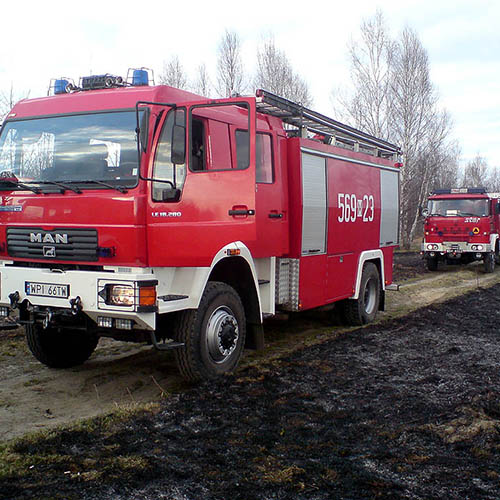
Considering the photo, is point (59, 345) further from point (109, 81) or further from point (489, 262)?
point (489, 262)

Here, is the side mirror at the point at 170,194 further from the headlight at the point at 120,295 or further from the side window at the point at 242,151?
the headlight at the point at 120,295

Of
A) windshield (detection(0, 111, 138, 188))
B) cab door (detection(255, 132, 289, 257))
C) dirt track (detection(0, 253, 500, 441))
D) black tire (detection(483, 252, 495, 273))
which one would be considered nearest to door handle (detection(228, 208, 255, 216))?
cab door (detection(255, 132, 289, 257))

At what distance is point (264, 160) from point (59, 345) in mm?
3050

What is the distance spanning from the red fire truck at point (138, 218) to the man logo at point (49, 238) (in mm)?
11

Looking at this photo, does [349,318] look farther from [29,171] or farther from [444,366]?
[29,171]

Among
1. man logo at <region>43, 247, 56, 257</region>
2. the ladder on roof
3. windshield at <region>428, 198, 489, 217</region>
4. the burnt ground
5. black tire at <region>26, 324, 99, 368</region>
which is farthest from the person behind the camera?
windshield at <region>428, 198, 489, 217</region>

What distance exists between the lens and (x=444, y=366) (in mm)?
6805

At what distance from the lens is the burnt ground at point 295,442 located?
12.1 ft

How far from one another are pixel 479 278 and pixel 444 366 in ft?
37.7

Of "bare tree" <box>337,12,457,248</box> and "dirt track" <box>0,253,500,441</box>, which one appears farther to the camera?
"bare tree" <box>337,12,457,248</box>

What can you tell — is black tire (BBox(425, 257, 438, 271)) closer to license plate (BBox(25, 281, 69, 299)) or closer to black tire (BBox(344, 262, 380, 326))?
black tire (BBox(344, 262, 380, 326))

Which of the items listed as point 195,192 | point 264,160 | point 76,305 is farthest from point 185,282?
point 264,160

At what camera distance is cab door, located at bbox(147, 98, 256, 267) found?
529 cm

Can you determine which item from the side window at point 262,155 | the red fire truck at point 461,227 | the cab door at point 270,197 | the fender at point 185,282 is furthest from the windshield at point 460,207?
the fender at point 185,282
